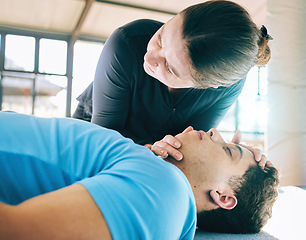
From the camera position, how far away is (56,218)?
51 cm

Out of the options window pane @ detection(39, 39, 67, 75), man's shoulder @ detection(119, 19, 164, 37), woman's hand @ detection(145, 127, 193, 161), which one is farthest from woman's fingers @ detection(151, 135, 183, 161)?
window pane @ detection(39, 39, 67, 75)

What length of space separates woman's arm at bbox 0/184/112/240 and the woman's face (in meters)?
0.58

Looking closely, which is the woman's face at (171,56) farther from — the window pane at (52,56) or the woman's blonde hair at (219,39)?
the window pane at (52,56)

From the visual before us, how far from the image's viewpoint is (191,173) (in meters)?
1.04

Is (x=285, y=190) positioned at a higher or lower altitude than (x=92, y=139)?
lower

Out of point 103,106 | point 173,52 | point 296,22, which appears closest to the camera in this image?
point 173,52

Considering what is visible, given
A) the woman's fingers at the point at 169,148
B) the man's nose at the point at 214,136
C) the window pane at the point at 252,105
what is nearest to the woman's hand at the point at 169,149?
the woman's fingers at the point at 169,148

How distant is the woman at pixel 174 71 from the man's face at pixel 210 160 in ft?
0.19

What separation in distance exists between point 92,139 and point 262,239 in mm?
706

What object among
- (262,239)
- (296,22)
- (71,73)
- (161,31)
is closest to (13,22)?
(71,73)

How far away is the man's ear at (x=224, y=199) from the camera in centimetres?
102

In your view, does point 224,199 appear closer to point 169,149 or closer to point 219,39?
point 169,149

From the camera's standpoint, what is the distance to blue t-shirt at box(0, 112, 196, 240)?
1.95ft

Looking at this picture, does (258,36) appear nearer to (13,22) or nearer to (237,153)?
(237,153)
